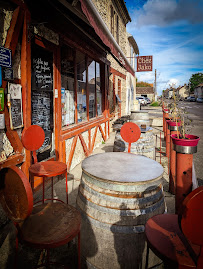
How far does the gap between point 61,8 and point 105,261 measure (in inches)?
143

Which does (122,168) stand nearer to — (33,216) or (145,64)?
(33,216)

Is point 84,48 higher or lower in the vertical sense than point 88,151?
higher

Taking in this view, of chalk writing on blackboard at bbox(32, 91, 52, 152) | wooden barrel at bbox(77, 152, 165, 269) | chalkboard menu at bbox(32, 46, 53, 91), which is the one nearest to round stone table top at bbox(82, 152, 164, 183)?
wooden barrel at bbox(77, 152, 165, 269)

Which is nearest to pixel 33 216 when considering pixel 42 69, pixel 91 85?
pixel 42 69

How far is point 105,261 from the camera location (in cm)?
168

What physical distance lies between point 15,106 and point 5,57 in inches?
24.7

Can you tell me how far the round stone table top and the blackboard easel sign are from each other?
1.23m

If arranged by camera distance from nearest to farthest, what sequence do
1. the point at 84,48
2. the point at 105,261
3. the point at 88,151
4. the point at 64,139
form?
the point at 105,261, the point at 64,139, the point at 84,48, the point at 88,151

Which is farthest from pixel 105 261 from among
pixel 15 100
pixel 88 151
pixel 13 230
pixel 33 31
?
pixel 88 151

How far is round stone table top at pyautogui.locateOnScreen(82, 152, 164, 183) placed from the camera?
174 centimetres

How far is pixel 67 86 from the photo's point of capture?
453 cm

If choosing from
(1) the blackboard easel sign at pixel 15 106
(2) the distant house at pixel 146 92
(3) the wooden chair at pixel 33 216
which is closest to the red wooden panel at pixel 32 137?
(1) the blackboard easel sign at pixel 15 106

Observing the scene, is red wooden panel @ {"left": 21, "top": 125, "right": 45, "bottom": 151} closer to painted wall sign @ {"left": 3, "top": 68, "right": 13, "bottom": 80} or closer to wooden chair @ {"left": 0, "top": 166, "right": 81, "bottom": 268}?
painted wall sign @ {"left": 3, "top": 68, "right": 13, "bottom": 80}

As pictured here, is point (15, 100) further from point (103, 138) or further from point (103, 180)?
point (103, 138)
